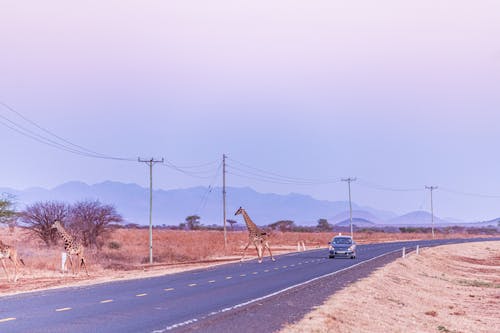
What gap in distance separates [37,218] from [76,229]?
3066mm

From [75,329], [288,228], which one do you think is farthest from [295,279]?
[288,228]

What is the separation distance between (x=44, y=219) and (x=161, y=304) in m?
38.7

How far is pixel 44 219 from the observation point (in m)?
55.3

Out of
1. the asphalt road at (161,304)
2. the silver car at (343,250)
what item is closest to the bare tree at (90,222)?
the silver car at (343,250)

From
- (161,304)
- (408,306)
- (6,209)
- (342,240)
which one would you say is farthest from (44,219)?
(161,304)

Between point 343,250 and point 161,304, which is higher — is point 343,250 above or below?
above

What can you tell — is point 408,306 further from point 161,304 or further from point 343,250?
point 343,250

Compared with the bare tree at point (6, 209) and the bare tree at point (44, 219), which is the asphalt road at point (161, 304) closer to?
the bare tree at point (6, 209)

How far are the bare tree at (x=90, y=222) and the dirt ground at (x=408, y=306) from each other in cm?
2448

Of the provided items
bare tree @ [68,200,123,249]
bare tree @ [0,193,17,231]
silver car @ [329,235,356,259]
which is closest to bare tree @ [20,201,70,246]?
bare tree @ [68,200,123,249]

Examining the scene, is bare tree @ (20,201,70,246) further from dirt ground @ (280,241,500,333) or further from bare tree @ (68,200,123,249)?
dirt ground @ (280,241,500,333)

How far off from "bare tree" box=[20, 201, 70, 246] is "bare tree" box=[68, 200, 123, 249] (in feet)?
3.09

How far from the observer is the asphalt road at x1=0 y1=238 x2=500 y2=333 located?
15.0 m

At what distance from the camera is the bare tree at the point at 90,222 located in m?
56.1
